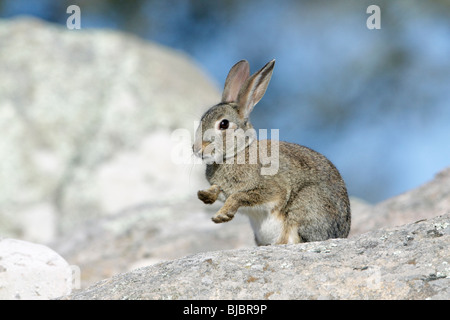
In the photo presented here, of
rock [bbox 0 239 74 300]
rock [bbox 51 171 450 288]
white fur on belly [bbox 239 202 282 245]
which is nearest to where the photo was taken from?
rock [bbox 0 239 74 300]

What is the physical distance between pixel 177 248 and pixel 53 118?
187 inches

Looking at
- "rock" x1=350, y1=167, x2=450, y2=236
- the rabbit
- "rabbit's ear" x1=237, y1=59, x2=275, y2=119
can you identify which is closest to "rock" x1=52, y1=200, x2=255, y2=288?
"rock" x1=350, y1=167, x2=450, y2=236

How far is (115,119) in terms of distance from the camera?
12.0 meters

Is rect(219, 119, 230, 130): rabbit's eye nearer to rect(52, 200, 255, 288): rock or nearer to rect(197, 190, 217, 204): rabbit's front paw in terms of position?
rect(197, 190, 217, 204): rabbit's front paw

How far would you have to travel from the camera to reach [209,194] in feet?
17.7

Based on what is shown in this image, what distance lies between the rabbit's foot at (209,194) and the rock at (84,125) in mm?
4474

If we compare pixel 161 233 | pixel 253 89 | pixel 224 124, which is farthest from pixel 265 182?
pixel 161 233

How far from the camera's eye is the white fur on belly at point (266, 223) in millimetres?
5445

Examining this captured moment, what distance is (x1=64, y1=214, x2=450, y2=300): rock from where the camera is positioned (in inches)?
143

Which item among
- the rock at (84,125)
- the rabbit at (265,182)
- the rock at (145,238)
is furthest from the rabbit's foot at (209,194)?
the rock at (84,125)

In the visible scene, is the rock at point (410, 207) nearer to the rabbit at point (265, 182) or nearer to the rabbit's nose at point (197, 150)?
the rabbit at point (265, 182)

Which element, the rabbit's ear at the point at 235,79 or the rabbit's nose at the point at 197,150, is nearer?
the rabbit's nose at the point at 197,150

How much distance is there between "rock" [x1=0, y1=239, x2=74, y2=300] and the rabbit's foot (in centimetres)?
103
